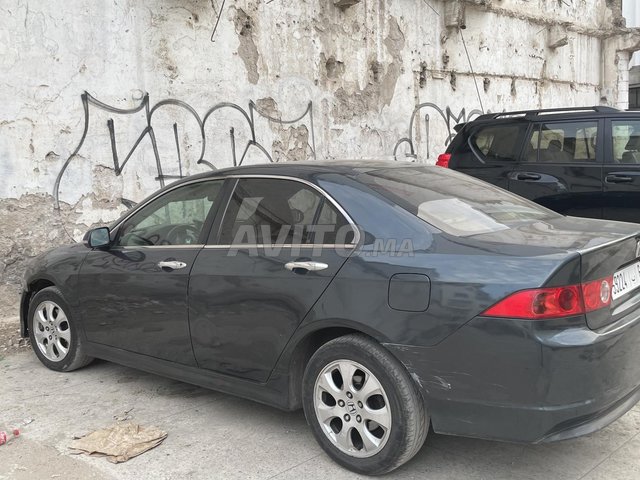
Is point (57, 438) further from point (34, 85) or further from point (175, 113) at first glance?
point (175, 113)

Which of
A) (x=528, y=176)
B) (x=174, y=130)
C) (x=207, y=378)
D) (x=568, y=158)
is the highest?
(x=174, y=130)

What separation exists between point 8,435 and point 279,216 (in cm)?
216

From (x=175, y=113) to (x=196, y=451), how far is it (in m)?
5.50

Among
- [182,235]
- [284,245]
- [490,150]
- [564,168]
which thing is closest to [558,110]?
[564,168]

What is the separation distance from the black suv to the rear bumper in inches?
143

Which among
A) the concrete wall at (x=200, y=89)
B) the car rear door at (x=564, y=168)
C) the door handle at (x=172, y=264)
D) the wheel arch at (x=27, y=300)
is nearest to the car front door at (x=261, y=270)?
the door handle at (x=172, y=264)

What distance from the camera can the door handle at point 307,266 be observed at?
317 centimetres

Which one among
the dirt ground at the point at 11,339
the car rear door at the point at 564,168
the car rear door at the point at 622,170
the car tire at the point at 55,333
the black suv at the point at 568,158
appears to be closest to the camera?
the car tire at the point at 55,333

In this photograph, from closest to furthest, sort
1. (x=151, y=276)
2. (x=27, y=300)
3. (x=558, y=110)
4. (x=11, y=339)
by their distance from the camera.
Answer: (x=151, y=276) < (x=27, y=300) < (x=11, y=339) < (x=558, y=110)

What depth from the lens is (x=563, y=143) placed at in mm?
6500

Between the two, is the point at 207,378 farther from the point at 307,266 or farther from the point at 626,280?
the point at 626,280

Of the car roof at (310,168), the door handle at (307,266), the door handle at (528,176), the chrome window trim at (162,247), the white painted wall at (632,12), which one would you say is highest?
the white painted wall at (632,12)

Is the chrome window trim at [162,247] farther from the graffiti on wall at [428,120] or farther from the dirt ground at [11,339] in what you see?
the graffiti on wall at [428,120]

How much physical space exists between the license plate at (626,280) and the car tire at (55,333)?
11.8ft
